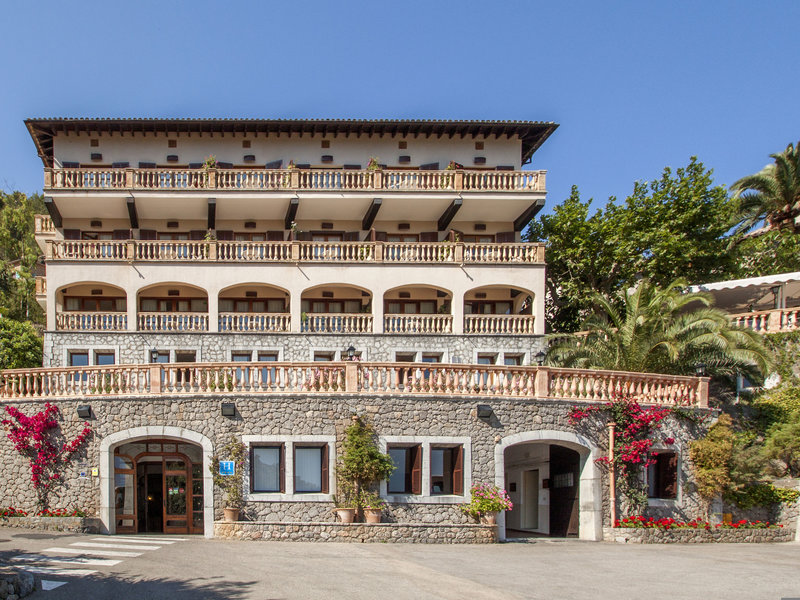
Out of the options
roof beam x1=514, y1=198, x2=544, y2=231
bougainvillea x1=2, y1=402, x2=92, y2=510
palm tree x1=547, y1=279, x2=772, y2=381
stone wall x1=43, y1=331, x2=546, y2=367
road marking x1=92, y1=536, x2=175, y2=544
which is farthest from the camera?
roof beam x1=514, y1=198, x2=544, y2=231

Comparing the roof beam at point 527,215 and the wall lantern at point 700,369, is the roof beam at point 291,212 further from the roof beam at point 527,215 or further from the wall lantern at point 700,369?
the wall lantern at point 700,369

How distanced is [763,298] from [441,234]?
595 inches

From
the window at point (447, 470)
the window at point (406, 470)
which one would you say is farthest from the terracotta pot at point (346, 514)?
the window at point (447, 470)

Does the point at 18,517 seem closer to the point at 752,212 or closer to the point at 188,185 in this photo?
the point at 188,185

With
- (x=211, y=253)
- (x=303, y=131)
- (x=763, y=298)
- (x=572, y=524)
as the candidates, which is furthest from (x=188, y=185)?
(x=763, y=298)

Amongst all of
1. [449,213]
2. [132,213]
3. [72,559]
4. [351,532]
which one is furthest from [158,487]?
[449,213]

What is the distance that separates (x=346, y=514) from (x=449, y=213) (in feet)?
57.7

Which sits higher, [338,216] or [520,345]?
[338,216]

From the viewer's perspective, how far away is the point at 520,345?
Result: 3394 cm

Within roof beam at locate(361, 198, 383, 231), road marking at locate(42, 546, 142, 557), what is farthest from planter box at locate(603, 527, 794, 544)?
roof beam at locate(361, 198, 383, 231)

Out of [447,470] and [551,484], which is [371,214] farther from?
[447,470]

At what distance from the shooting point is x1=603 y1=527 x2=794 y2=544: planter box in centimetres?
2314

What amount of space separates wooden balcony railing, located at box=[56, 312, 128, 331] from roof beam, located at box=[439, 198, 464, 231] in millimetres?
14395

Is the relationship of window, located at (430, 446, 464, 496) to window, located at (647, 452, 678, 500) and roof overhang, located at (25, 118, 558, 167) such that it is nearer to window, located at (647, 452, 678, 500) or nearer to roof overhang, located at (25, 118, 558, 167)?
window, located at (647, 452, 678, 500)
